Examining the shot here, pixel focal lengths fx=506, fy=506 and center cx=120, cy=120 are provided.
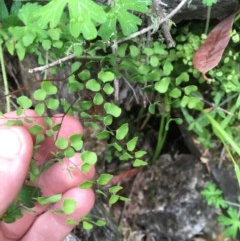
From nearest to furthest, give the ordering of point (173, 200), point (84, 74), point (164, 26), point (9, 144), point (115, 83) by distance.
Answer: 1. point (9, 144)
2. point (84, 74)
3. point (164, 26)
4. point (115, 83)
5. point (173, 200)

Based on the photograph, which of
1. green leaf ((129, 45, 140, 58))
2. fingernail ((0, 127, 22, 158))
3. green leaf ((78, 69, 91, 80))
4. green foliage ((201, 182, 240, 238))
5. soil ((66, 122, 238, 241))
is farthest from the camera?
soil ((66, 122, 238, 241))

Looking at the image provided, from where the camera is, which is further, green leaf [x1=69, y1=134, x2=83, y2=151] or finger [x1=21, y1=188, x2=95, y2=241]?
finger [x1=21, y1=188, x2=95, y2=241]

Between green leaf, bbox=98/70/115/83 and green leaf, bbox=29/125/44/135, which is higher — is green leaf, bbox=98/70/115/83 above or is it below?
above

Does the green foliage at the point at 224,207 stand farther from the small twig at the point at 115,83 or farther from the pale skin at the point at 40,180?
the pale skin at the point at 40,180

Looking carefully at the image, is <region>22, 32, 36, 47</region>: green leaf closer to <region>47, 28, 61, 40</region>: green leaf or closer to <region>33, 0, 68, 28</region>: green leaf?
<region>47, 28, 61, 40</region>: green leaf

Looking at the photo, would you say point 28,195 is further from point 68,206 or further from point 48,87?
point 48,87

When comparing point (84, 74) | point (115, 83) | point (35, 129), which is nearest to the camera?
point (35, 129)

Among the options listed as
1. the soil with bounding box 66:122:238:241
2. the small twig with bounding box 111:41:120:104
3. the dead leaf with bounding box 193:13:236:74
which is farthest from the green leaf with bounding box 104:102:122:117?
the soil with bounding box 66:122:238:241

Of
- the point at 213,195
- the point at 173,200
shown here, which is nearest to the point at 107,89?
the point at 213,195
